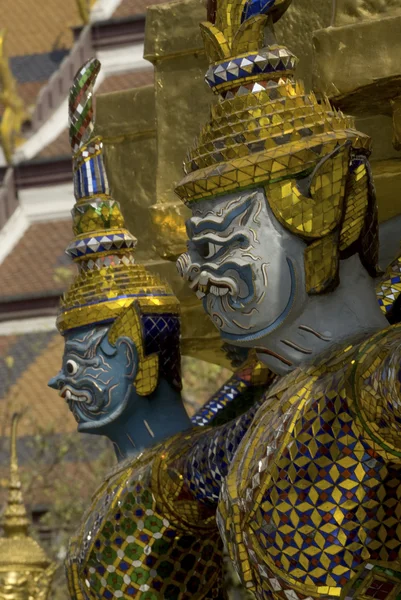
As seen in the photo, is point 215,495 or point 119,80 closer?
point 215,495

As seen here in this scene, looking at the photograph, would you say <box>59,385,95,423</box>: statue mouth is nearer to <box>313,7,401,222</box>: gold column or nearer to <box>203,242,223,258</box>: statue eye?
<box>203,242,223,258</box>: statue eye

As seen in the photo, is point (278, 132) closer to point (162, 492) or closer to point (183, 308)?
point (162, 492)

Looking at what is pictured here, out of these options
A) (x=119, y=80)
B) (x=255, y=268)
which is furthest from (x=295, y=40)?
(x=119, y=80)

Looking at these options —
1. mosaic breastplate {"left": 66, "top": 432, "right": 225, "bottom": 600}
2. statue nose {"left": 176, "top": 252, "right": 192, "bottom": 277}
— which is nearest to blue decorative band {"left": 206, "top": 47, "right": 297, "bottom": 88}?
statue nose {"left": 176, "top": 252, "right": 192, "bottom": 277}

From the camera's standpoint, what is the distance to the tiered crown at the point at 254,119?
279 cm

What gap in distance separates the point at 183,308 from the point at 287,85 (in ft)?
3.69

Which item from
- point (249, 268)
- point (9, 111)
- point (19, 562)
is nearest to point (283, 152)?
point (249, 268)

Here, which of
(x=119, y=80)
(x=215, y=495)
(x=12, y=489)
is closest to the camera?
(x=215, y=495)

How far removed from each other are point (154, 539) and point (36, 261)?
8.25 meters

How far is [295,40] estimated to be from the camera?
3523 mm

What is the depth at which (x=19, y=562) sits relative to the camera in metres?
4.32

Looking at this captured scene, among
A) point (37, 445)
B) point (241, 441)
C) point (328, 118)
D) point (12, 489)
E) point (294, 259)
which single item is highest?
point (328, 118)

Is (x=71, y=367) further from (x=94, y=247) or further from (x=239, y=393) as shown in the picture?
(x=239, y=393)

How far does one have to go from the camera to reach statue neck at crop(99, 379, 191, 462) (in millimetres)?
3496
